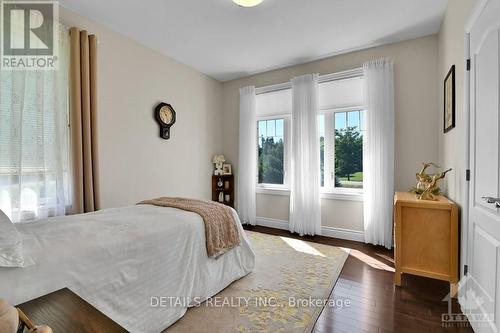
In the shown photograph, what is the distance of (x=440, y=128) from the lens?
275 cm

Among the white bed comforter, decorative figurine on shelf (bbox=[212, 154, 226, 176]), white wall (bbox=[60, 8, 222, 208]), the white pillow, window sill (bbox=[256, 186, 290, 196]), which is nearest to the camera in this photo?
the white pillow

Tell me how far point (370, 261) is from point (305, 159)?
161 cm

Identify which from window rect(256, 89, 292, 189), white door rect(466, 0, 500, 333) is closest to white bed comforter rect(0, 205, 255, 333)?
white door rect(466, 0, 500, 333)

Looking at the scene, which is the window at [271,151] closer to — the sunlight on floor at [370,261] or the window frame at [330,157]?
the window frame at [330,157]

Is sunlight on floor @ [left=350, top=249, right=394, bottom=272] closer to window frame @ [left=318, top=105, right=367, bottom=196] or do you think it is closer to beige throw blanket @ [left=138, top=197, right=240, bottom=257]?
window frame @ [left=318, top=105, right=367, bottom=196]

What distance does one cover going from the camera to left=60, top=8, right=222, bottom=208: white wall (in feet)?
9.04

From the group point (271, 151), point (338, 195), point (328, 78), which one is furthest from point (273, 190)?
point (328, 78)

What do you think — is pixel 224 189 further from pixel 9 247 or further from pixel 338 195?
pixel 9 247

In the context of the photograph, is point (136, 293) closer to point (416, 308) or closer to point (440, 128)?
point (416, 308)

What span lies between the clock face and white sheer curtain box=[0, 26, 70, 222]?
1182mm

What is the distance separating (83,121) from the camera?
245 centimetres

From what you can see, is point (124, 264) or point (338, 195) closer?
point (124, 264)

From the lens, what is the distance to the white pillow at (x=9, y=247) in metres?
1.05

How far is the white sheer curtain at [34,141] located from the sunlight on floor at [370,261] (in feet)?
10.9
